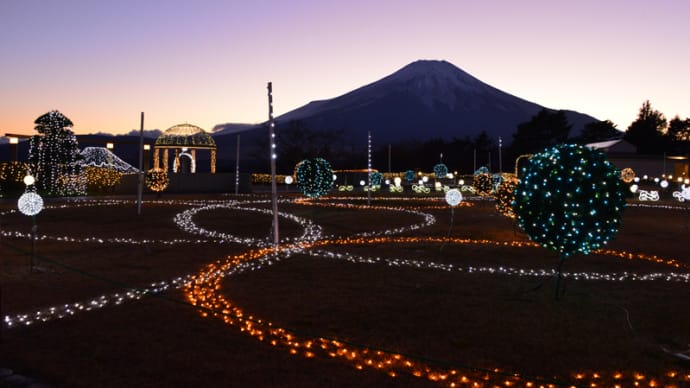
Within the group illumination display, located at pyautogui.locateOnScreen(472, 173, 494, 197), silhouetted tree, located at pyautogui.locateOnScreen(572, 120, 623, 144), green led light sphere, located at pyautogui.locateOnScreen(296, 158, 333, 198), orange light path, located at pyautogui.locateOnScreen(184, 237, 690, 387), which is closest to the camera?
orange light path, located at pyautogui.locateOnScreen(184, 237, 690, 387)

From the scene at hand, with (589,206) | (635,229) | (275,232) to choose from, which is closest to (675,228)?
(635,229)

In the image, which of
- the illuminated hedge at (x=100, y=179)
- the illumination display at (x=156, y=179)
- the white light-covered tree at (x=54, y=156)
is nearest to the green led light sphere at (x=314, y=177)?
the illumination display at (x=156, y=179)

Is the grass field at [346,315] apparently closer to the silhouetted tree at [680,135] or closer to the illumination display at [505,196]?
the illumination display at [505,196]

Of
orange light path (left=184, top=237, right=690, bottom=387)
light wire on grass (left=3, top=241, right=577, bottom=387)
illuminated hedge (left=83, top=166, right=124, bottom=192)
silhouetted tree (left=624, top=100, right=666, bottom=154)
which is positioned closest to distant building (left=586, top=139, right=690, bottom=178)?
silhouetted tree (left=624, top=100, right=666, bottom=154)

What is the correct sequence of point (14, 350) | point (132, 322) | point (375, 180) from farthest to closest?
point (375, 180)
point (132, 322)
point (14, 350)

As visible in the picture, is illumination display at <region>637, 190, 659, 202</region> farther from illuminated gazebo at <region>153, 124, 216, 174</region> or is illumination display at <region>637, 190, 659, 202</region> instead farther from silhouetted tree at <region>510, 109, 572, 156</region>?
illuminated gazebo at <region>153, 124, 216, 174</region>

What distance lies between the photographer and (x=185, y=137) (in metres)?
45.7

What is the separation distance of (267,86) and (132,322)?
7.49 m

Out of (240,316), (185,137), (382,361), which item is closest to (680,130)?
(185,137)

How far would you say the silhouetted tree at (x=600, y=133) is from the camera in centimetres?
6981

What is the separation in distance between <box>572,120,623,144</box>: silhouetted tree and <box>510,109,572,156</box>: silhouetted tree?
4.90 metres

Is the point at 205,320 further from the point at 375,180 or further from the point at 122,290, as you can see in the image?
the point at 375,180

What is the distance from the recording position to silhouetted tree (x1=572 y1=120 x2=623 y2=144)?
6981 centimetres

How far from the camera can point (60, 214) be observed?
836 inches
